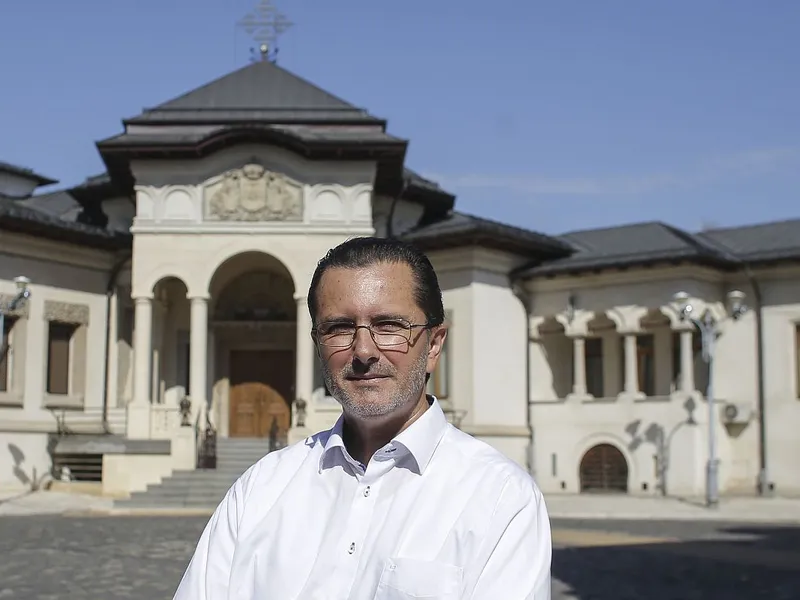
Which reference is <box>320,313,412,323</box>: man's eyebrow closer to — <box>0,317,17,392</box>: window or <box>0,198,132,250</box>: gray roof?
<box>0,198,132,250</box>: gray roof

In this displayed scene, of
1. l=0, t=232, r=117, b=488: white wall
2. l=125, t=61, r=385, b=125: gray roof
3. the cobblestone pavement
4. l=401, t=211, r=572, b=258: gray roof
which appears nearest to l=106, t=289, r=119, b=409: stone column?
l=0, t=232, r=117, b=488: white wall

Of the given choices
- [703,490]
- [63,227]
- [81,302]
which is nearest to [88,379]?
[81,302]

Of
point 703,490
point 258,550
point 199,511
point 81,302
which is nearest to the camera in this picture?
point 258,550

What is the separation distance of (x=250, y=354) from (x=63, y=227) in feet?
19.5

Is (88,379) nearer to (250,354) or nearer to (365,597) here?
(250,354)

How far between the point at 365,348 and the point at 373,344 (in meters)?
0.02

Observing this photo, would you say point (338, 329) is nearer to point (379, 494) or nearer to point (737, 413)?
point (379, 494)

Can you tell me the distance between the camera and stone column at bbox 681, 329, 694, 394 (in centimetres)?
2702

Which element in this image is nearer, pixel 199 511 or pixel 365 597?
pixel 365 597

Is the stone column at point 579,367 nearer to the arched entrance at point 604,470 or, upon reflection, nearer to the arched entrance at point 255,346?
the arched entrance at point 604,470

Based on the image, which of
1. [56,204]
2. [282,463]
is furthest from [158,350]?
[282,463]

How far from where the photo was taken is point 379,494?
8.66 feet

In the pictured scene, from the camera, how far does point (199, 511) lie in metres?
22.8

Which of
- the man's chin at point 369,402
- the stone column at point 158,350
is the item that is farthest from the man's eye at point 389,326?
the stone column at point 158,350
